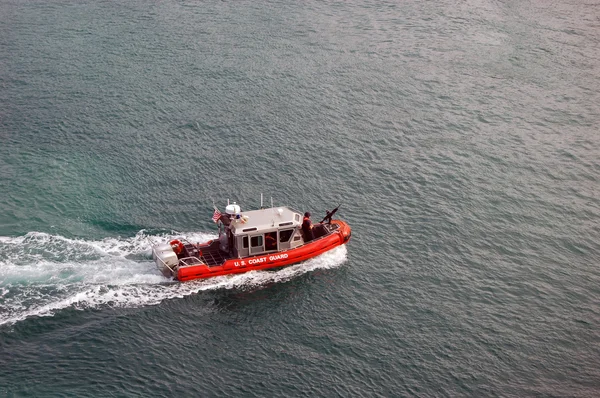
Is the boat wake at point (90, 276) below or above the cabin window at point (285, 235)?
below

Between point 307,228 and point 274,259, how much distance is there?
4.37 meters

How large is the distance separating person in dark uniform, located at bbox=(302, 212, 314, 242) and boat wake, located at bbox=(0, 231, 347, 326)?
1.93 meters

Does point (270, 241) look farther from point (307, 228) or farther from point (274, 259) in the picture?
point (307, 228)

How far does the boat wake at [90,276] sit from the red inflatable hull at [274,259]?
54 centimetres

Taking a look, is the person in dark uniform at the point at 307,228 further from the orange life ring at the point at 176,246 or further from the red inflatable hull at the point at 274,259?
the orange life ring at the point at 176,246

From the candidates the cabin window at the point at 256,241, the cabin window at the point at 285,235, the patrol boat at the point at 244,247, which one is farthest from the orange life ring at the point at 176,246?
the cabin window at the point at 285,235

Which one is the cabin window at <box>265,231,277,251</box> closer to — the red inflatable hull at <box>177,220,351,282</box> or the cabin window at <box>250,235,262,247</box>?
the cabin window at <box>250,235,262,247</box>

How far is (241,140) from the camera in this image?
269ft

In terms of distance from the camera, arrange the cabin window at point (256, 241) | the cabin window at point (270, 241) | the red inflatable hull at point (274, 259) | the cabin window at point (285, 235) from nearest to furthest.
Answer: the red inflatable hull at point (274, 259), the cabin window at point (256, 241), the cabin window at point (270, 241), the cabin window at point (285, 235)

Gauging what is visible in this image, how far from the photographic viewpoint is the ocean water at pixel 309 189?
53.1 meters

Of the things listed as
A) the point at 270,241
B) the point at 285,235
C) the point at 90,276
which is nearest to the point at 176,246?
the point at 90,276

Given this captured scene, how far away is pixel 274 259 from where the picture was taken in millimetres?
62031

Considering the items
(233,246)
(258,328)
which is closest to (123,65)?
(233,246)

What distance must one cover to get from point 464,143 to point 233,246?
111ft
